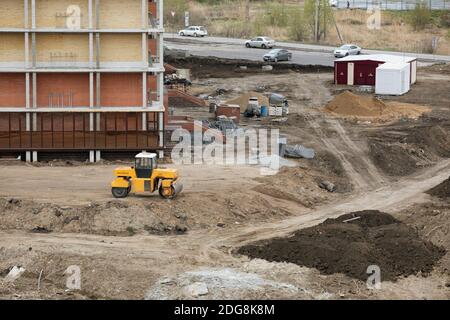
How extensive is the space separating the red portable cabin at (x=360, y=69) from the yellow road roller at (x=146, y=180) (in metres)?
37.1

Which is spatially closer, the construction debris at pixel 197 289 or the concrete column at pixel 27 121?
the construction debris at pixel 197 289

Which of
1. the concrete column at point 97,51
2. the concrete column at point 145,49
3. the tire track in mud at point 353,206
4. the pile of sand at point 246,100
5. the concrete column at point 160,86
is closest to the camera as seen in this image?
the tire track in mud at point 353,206

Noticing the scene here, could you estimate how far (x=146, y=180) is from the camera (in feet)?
131

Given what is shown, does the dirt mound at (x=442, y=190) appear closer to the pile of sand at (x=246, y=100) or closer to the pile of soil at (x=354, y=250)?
the pile of soil at (x=354, y=250)

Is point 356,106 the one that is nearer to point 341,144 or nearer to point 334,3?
point 341,144

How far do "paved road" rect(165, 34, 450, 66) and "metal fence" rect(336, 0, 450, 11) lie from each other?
73.7 ft

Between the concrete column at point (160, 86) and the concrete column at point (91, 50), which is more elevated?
the concrete column at point (91, 50)

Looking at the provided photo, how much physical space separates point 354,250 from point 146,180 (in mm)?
9650

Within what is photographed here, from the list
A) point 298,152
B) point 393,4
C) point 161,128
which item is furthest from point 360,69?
point 393,4

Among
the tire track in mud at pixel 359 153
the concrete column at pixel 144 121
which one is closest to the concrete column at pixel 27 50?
the concrete column at pixel 144 121

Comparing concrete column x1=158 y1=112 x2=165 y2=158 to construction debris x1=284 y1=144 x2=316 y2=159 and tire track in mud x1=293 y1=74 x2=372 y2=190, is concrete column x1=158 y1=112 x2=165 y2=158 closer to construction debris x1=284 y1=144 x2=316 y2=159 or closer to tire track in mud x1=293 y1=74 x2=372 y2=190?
construction debris x1=284 y1=144 x2=316 y2=159

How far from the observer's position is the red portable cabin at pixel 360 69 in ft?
245

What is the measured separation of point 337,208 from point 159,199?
7.71 m

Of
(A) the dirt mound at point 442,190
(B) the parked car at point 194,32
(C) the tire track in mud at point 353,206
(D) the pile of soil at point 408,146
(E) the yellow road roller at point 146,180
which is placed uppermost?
(B) the parked car at point 194,32
